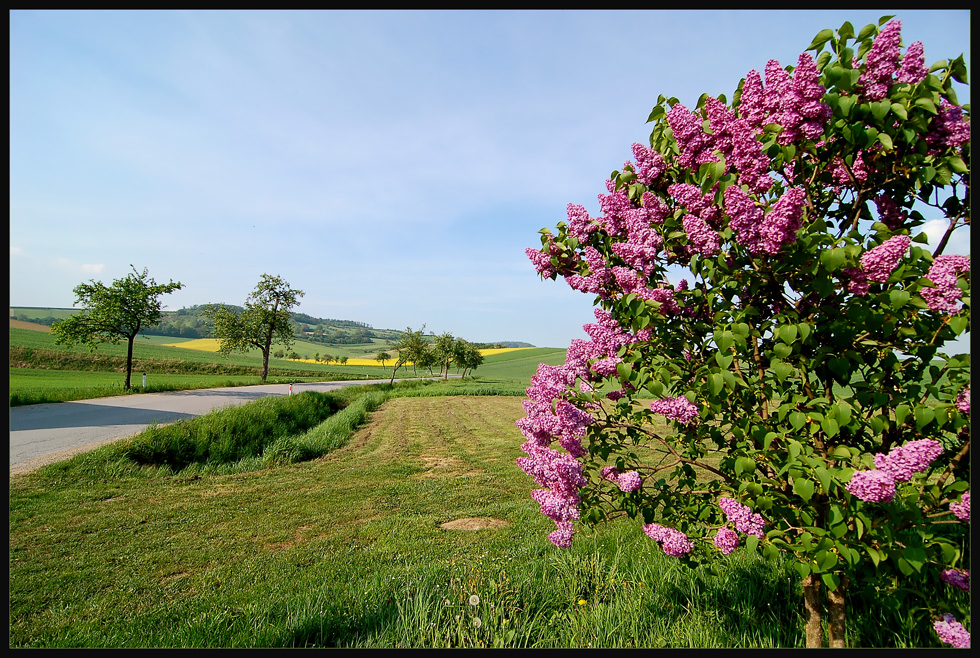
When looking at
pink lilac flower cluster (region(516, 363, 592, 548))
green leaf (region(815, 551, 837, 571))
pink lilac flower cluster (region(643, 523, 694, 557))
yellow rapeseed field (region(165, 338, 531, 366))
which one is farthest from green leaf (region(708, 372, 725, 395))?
yellow rapeseed field (region(165, 338, 531, 366))

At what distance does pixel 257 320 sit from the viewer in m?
40.3

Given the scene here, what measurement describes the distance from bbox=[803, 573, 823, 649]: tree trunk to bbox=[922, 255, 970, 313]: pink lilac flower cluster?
66.2 inches

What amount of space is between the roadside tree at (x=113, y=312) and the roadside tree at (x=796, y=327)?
2887 centimetres

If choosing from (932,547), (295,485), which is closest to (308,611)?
(932,547)

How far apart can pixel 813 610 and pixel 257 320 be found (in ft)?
143

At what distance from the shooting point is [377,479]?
9.73 meters

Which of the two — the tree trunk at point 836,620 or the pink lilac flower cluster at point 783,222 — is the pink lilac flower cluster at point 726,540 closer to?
the tree trunk at point 836,620

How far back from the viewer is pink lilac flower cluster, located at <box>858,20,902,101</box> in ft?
7.04

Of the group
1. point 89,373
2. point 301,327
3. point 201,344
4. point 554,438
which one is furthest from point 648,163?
point 301,327

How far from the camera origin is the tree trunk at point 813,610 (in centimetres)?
268

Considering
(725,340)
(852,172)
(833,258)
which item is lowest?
(725,340)

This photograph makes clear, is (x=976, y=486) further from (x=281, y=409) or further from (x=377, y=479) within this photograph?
(x=281, y=409)

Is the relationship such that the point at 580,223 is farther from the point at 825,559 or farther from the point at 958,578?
the point at 958,578

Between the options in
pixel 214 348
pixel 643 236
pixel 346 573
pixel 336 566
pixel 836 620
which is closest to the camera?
pixel 643 236
